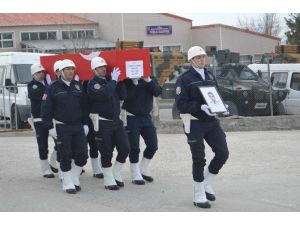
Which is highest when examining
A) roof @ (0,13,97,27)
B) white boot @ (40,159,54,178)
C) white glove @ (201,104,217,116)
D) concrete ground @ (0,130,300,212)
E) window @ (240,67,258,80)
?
roof @ (0,13,97,27)

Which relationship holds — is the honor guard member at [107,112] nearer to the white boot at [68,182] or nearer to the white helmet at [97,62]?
the white helmet at [97,62]

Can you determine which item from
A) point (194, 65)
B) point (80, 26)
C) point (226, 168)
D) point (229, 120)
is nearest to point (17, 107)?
point (229, 120)

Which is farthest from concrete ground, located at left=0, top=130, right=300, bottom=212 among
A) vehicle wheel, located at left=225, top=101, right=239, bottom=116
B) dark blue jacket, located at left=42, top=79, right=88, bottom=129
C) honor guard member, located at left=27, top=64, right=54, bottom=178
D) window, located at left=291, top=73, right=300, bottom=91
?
window, located at left=291, top=73, right=300, bottom=91

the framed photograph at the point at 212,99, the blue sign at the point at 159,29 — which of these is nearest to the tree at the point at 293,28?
the blue sign at the point at 159,29

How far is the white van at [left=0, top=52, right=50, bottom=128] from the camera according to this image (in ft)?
56.7

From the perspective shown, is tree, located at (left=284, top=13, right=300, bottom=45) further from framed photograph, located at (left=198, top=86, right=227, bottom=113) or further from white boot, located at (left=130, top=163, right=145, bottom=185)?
framed photograph, located at (left=198, top=86, right=227, bottom=113)

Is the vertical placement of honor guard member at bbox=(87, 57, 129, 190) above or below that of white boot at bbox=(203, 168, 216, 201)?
above

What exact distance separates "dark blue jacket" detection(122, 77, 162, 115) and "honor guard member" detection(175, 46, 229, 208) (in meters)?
1.30

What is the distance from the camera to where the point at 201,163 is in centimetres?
740

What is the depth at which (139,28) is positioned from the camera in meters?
50.6

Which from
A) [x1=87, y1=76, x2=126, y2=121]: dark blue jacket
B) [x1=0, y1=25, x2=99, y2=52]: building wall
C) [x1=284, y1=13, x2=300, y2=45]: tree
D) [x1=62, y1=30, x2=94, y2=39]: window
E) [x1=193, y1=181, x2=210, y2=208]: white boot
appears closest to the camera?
[x1=193, y1=181, x2=210, y2=208]: white boot

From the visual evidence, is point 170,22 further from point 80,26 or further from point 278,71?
point 278,71

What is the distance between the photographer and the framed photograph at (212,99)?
7284mm

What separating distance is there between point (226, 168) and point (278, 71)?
9486mm
